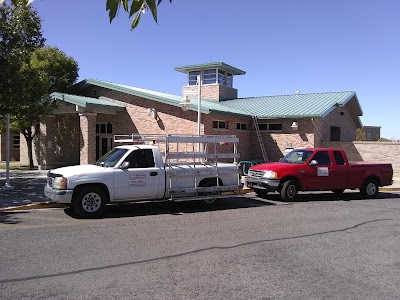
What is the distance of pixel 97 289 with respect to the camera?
5.22 meters

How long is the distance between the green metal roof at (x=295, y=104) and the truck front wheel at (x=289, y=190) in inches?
409

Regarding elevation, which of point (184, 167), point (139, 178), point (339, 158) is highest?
point (339, 158)

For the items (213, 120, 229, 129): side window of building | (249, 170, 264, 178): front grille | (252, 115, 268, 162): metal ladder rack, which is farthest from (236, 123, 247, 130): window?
(249, 170, 264, 178): front grille

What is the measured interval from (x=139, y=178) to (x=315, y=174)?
6613mm

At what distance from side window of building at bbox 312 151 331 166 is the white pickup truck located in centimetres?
353

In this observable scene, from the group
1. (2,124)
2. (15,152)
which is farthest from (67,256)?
(15,152)

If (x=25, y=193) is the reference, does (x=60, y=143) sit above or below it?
above

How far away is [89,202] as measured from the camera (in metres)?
10.4

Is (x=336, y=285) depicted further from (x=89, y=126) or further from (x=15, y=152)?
(x=15, y=152)

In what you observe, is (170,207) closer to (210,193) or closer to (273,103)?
(210,193)

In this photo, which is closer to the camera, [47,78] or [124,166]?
[124,166]

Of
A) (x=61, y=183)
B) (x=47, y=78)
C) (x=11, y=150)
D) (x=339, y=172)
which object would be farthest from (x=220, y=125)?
(x=11, y=150)

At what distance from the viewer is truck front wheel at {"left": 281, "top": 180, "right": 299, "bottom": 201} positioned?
13860 mm

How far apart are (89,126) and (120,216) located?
1268 cm
